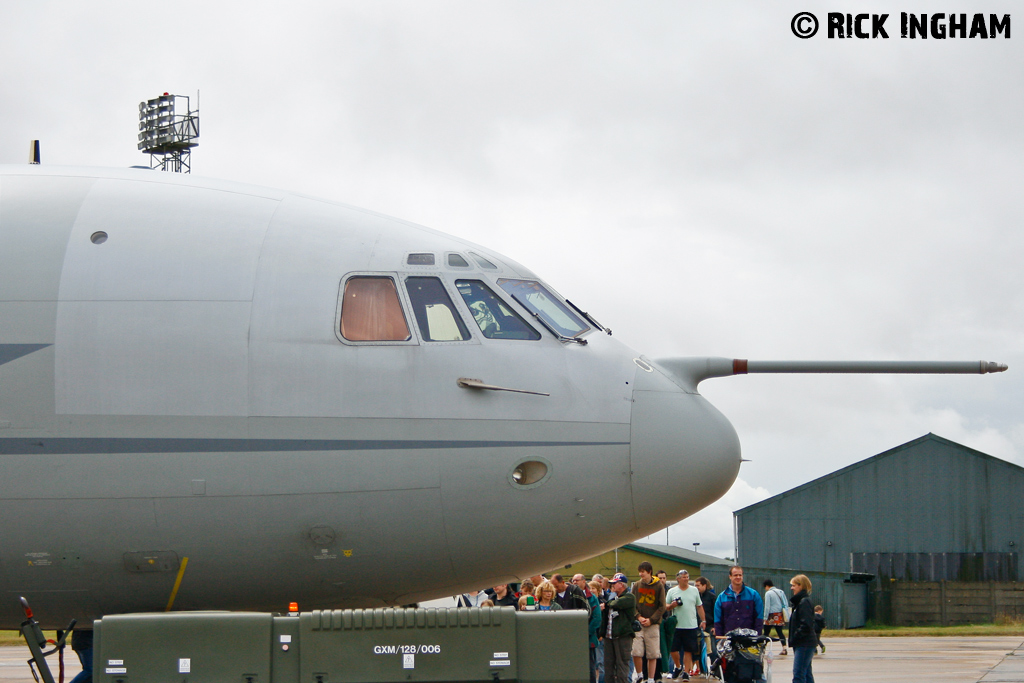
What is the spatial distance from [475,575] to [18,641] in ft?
73.0

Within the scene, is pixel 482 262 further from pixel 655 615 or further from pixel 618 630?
pixel 655 615

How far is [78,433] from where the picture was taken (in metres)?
8.74

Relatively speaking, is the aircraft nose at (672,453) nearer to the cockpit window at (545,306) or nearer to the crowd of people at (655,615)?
the cockpit window at (545,306)

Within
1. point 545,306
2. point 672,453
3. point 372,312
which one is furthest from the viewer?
point 545,306

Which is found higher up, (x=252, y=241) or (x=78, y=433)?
(x=252, y=241)

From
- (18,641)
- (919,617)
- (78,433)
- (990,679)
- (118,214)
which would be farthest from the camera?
(919,617)

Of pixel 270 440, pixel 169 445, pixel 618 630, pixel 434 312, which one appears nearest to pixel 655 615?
pixel 618 630

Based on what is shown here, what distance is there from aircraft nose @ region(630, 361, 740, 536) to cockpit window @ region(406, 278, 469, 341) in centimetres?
150

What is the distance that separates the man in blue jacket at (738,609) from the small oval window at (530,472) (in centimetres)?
699

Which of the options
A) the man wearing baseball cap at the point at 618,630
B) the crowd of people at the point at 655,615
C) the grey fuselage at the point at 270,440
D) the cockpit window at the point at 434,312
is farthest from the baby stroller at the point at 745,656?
the cockpit window at the point at 434,312

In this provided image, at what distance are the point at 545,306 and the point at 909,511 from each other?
3760 cm

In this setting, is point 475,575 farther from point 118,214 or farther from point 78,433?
point 118,214

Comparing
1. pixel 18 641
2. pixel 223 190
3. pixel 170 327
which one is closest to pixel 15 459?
pixel 170 327

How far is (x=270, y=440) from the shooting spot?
873cm
